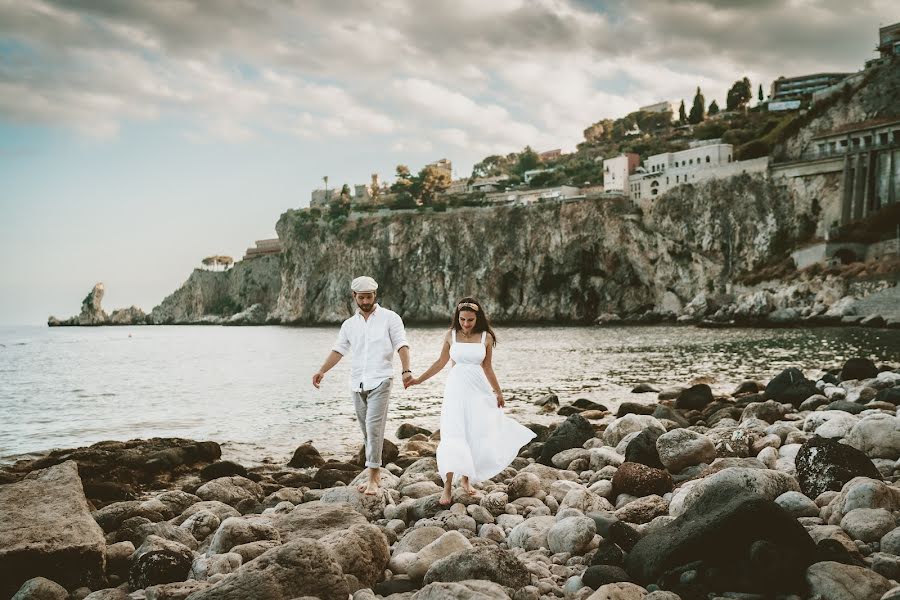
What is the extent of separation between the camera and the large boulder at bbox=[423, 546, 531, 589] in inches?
193

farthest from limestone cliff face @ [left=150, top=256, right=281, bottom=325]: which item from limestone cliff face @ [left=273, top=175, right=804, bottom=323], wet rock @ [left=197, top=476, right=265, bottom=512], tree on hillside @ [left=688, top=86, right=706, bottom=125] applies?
wet rock @ [left=197, top=476, right=265, bottom=512]

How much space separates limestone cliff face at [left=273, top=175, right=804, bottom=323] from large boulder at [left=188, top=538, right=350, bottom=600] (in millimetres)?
89929

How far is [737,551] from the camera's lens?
4770mm

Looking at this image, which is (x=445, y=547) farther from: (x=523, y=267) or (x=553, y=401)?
(x=523, y=267)

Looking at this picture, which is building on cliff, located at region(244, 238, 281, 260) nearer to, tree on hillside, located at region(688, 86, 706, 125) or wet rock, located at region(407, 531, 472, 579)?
tree on hillside, located at region(688, 86, 706, 125)

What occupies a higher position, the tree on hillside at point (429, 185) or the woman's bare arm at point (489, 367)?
the tree on hillside at point (429, 185)

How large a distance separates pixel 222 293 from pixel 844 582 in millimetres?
182948

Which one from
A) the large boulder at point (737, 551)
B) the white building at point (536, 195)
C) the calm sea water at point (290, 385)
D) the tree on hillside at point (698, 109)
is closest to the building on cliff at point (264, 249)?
the white building at point (536, 195)

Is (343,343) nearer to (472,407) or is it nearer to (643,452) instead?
(472,407)

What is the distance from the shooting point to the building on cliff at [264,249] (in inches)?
6471

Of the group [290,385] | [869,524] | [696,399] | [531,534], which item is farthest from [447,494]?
[290,385]

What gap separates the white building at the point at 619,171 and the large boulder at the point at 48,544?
10383cm

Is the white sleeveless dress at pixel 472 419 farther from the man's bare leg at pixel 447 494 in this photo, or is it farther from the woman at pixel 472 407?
the man's bare leg at pixel 447 494

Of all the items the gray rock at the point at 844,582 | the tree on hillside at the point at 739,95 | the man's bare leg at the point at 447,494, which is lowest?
the man's bare leg at the point at 447,494
